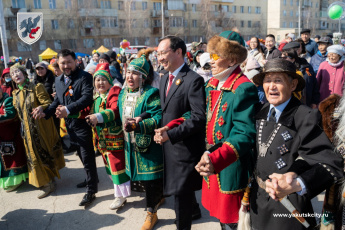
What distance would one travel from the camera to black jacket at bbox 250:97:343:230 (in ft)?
5.25

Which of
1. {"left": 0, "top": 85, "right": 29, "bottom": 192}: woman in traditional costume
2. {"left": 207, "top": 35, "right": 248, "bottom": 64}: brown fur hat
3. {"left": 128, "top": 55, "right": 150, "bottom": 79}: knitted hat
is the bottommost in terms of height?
{"left": 0, "top": 85, "right": 29, "bottom": 192}: woman in traditional costume

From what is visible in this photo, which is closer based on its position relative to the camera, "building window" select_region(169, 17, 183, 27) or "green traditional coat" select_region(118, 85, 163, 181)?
"green traditional coat" select_region(118, 85, 163, 181)

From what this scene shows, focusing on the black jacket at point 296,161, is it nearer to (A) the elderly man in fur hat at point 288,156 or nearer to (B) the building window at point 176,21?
(A) the elderly man in fur hat at point 288,156

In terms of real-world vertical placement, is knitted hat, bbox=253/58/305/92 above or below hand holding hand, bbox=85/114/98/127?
above

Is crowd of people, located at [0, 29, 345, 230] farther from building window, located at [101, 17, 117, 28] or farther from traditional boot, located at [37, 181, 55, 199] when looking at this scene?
building window, located at [101, 17, 117, 28]

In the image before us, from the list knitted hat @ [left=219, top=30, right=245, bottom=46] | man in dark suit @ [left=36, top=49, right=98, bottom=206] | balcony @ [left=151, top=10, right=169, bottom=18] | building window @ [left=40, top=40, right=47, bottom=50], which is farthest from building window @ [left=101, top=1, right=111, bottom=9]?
knitted hat @ [left=219, top=30, right=245, bottom=46]

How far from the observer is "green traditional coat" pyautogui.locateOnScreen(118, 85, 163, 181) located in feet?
10.7

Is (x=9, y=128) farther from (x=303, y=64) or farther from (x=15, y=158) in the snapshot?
(x=303, y=64)

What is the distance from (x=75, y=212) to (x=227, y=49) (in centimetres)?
306

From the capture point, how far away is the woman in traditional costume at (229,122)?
2145mm

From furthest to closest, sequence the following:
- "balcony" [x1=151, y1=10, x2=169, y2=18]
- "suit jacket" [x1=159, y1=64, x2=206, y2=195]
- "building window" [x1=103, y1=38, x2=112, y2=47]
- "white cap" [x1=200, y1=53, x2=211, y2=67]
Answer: "balcony" [x1=151, y1=10, x2=169, y2=18]
"building window" [x1=103, y1=38, x2=112, y2=47]
"white cap" [x1=200, y1=53, x2=211, y2=67]
"suit jacket" [x1=159, y1=64, x2=206, y2=195]

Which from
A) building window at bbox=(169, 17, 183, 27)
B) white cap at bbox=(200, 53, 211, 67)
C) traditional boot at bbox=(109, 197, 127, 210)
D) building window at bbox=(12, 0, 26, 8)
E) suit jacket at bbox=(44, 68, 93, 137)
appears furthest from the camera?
building window at bbox=(169, 17, 183, 27)

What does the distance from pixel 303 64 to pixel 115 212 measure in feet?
13.0

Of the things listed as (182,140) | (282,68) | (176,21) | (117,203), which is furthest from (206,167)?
(176,21)
